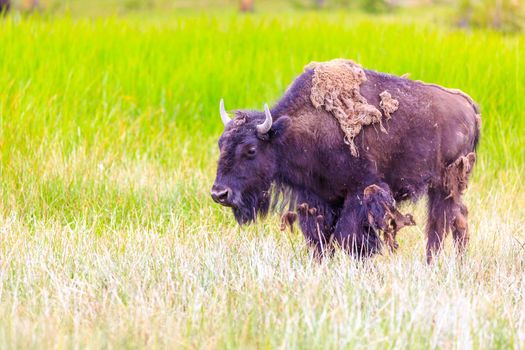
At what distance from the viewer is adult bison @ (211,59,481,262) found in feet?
17.4

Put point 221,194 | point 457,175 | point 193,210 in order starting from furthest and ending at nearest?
1. point 193,210
2. point 457,175
3. point 221,194

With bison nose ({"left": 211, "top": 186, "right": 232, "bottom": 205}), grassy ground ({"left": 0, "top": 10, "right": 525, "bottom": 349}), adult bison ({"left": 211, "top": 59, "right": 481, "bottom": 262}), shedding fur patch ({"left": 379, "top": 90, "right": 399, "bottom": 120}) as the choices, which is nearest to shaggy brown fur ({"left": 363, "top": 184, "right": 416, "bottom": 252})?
adult bison ({"left": 211, "top": 59, "right": 481, "bottom": 262})

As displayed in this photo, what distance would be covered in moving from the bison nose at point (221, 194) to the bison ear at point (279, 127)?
0.44 m

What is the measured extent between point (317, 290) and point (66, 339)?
129 centimetres

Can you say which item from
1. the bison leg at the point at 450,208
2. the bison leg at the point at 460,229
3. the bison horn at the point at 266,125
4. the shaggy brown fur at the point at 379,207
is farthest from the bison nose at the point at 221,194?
the bison leg at the point at 460,229

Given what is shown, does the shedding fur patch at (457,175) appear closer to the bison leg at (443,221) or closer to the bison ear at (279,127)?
the bison leg at (443,221)

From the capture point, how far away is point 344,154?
5.34 metres

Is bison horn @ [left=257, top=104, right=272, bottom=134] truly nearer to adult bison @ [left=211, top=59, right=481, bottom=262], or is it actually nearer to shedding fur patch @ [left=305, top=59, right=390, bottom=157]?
adult bison @ [left=211, top=59, right=481, bottom=262]

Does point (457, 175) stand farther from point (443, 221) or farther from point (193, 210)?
point (193, 210)

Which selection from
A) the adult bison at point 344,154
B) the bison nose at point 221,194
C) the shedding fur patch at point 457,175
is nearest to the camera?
the bison nose at point 221,194

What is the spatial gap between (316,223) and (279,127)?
0.64 meters

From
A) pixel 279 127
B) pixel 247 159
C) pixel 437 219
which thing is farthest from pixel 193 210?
pixel 437 219

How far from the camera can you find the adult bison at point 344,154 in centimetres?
530

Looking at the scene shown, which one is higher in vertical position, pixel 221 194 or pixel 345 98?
pixel 345 98
